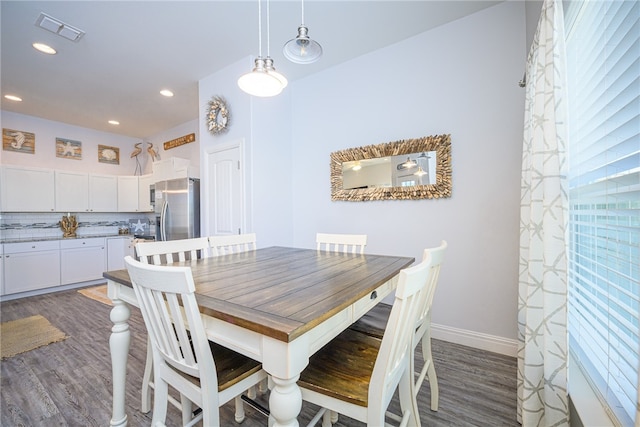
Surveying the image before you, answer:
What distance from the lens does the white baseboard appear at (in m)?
2.11

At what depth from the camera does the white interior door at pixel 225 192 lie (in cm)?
299

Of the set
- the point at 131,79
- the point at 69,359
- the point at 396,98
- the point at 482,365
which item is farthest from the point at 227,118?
the point at 482,365

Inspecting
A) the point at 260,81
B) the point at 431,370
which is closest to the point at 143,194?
the point at 260,81

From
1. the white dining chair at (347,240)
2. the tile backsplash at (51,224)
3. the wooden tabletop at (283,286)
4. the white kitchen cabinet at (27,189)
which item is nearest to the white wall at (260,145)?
the white dining chair at (347,240)

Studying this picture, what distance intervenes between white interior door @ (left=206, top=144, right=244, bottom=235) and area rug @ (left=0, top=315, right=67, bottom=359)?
1736 millimetres

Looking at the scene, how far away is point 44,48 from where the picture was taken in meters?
2.57

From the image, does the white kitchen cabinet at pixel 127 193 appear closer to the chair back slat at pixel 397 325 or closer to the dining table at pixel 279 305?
the dining table at pixel 279 305

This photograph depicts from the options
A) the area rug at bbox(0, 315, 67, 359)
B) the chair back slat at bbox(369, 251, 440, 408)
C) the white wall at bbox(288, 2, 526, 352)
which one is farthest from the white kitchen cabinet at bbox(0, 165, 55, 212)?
the chair back slat at bbox(369, 251, 440, 408)

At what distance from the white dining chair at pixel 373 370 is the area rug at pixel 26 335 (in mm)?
2834

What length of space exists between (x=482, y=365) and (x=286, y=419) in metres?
1.84

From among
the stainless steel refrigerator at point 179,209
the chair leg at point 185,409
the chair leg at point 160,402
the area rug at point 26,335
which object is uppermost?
the stainless steel refrigerator at point 179,209

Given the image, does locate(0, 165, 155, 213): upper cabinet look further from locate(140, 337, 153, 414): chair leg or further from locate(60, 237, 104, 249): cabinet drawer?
locate(140, 337, 153, 414): chair leg

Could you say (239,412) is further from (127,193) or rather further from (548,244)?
(127,193)

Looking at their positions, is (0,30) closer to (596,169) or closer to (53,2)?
(53,2)
